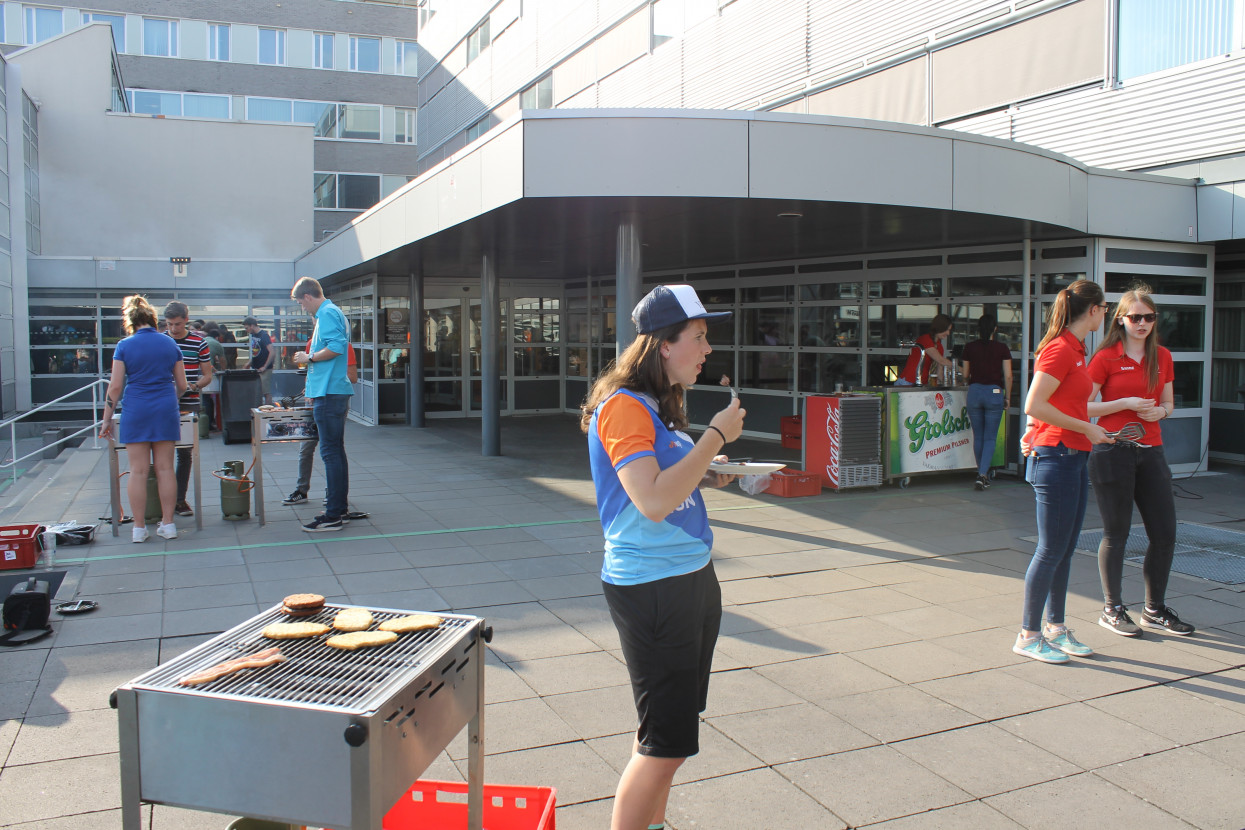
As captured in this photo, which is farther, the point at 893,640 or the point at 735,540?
the point at 735,540

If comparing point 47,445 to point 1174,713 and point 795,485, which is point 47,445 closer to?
point 795,485

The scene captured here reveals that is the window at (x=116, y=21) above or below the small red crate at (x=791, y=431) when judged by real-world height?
above

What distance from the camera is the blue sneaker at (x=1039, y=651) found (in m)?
4.62

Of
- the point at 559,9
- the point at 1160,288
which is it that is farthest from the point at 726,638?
the point at 559,9

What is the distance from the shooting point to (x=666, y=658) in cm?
242

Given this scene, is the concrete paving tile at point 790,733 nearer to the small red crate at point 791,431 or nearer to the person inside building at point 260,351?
the small red crate at point 791,431

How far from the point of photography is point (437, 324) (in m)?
18.2

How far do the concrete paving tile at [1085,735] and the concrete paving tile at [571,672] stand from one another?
5.63 ft

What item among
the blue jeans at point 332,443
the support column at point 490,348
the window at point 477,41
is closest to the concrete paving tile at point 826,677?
the blue jeans at point 332,443

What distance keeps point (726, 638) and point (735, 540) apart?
253cm

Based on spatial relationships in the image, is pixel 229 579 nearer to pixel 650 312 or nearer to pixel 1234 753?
pixel 650 312

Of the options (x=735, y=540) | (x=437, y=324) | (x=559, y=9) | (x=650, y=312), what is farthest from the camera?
(x=559, y=9)

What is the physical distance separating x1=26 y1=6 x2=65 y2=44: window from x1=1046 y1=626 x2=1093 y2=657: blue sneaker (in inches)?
1580

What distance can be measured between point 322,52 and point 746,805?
1588 inches
